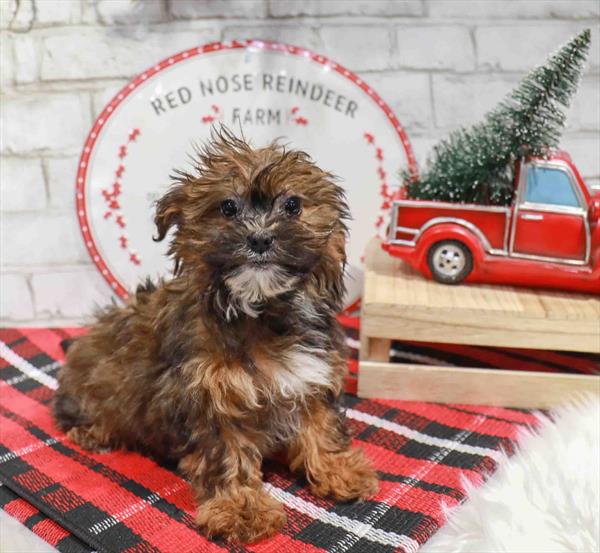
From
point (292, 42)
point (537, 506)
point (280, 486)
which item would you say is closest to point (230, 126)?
point (292, 42)

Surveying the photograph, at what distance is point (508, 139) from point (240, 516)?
4.10 ft

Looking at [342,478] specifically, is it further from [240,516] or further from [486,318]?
[486,318]

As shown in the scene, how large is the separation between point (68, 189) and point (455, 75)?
4.57 ft

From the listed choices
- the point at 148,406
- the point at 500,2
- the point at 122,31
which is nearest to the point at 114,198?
the point at 122,31

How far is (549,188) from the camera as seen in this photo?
1999 millimetres

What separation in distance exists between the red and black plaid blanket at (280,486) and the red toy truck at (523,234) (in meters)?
0.40

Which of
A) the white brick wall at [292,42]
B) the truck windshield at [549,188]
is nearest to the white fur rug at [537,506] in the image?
the truck windshield at [549,188]

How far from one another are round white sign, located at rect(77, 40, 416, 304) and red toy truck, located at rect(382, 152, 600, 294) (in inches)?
16.3

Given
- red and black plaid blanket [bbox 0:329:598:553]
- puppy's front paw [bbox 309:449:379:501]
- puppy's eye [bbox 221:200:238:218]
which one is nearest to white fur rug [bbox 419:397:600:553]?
red and black plaid blanket [bbox 0:329:598:553]

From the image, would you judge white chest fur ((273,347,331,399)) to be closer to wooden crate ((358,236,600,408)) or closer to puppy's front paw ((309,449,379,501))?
Result: puppy's front paw ((309,449,379,501))

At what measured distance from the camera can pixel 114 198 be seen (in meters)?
2.45

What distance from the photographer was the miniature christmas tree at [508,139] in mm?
1949

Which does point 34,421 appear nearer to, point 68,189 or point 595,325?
point 68,189

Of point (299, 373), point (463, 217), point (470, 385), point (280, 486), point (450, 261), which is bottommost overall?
point (280, 486)
